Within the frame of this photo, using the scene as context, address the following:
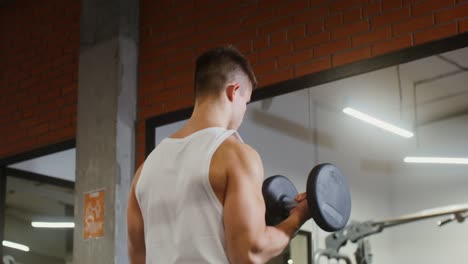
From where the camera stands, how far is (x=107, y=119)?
14.7 feet

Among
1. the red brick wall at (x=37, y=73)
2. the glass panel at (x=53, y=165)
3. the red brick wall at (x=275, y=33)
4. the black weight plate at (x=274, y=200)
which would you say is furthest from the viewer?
the glass panel at (x=53, y=165)

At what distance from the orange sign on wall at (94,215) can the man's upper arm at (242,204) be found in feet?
8.94

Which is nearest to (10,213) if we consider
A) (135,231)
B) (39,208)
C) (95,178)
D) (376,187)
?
(39,208)

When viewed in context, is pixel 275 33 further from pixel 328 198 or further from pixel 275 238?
pixel 275 238

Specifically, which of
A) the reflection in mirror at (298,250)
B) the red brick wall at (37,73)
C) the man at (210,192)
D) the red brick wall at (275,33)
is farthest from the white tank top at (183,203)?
the reflection in mirror at (298,250)

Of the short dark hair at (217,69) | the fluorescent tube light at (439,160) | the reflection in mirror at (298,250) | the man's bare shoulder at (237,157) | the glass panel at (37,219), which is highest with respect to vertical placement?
the fluorescent tube light at (439,160)

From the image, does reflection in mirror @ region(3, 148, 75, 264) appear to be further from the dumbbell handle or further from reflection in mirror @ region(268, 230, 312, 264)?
the dumbbell handle

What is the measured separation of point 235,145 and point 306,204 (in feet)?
0.78

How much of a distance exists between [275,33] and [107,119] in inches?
46.2

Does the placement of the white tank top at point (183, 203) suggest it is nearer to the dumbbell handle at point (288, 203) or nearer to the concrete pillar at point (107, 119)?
the dumbbell handle at point (288, 203)

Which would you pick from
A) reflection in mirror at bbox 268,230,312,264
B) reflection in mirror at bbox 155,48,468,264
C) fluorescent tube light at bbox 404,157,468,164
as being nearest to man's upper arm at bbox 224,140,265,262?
reflection in mirror at bbox 155,48,468,264

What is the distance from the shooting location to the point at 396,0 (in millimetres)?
3566

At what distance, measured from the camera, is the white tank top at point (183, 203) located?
176cm

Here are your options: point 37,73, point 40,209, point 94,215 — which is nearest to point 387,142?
point 40,209
